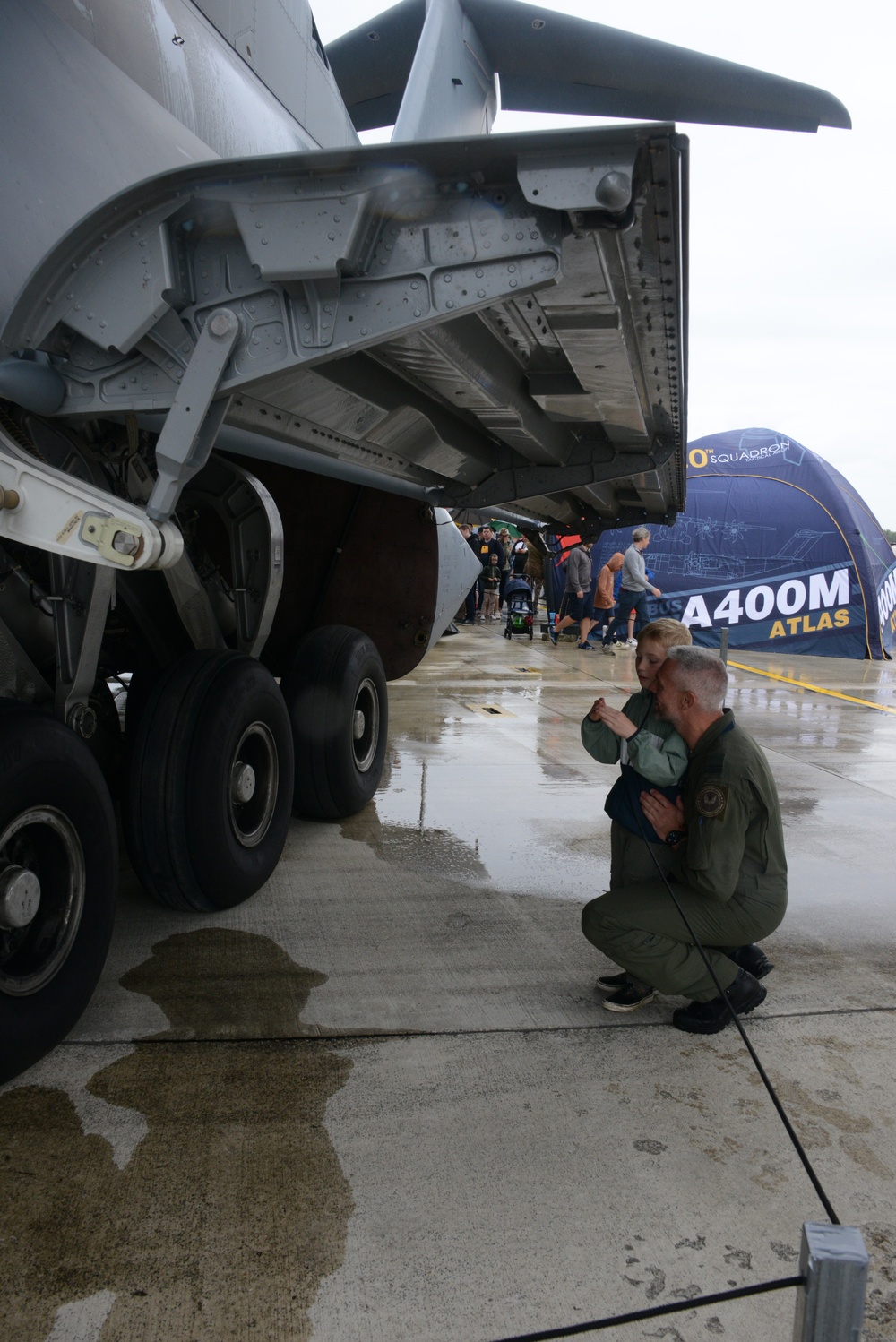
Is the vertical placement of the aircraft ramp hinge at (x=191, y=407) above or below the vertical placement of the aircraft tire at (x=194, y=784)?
above

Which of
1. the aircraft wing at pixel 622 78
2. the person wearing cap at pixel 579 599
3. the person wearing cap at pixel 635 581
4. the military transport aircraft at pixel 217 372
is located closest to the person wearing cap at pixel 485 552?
the person wearing cap at pixel 579 599

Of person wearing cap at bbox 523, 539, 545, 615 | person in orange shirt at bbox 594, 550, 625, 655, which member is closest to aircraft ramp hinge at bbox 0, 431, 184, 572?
person in orange shirt at bbox 594, 550, 625, 655

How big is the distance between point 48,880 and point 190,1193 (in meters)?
0.92

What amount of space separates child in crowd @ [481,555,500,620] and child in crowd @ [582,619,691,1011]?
16.4m

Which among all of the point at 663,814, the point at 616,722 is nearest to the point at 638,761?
the point at 616,722

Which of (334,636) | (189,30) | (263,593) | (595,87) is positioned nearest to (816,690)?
(595,87)

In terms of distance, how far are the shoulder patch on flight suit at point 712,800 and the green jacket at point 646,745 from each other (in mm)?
209

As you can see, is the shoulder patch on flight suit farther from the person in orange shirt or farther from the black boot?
the person in orange shirt

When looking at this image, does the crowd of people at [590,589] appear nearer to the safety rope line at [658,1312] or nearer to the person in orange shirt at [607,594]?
the person in orange shirt at [607,594]

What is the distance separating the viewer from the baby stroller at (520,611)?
16.0 metres

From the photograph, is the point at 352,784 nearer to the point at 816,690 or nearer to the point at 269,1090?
the point at 269,1090

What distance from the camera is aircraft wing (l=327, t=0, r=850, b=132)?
7.34 meters

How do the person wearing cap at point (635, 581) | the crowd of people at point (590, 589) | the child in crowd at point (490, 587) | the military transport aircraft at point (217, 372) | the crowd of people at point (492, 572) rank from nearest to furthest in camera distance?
the military transport aircraft at point (217, 372) < the person wearing cap at point (635, 581) < the crowd of people at point (590, 589) < the crowd of people at point (492, 572) < the child in crowd at point (490, 587)

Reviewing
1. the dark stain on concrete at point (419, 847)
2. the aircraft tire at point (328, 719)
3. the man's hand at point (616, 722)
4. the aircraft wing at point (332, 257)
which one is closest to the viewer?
the aircraft wing at point (332, 257)
